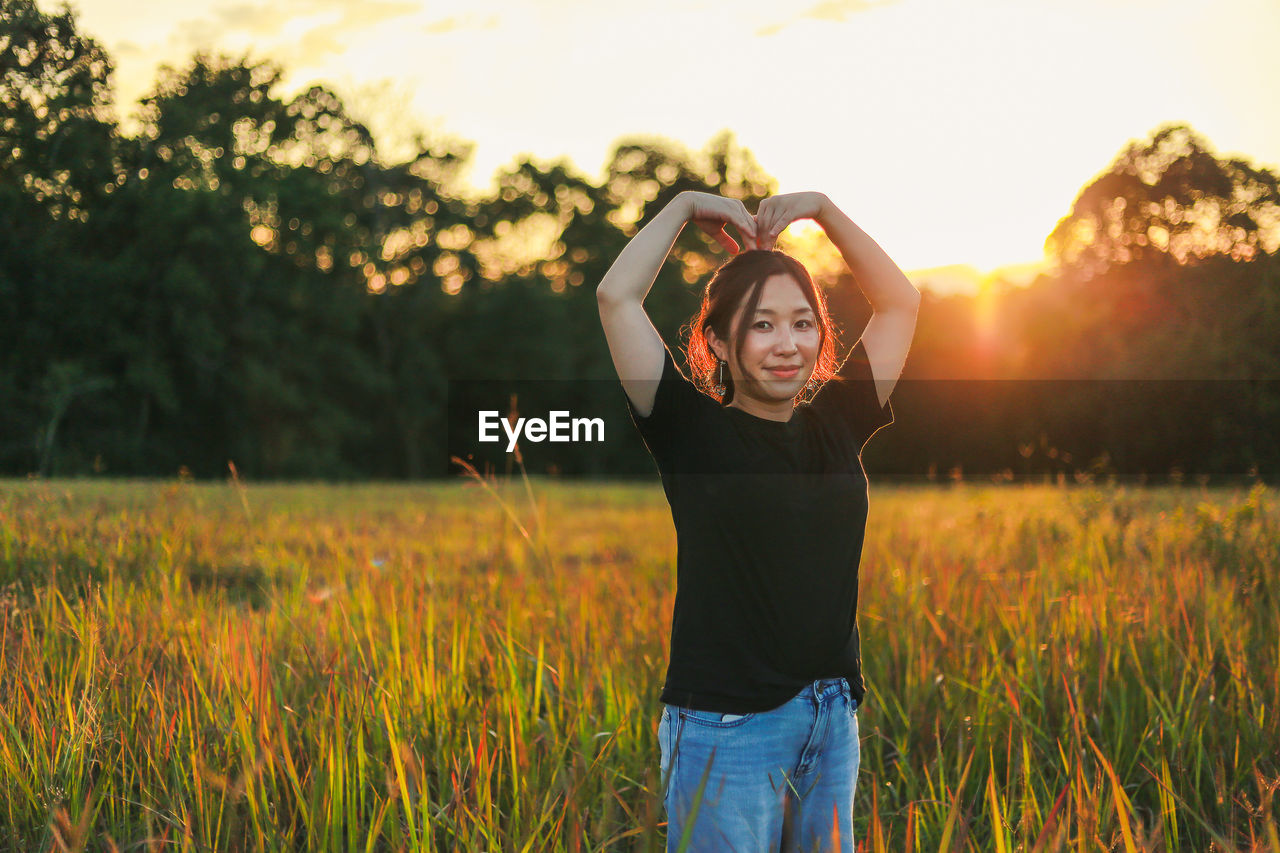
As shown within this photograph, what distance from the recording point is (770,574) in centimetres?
184

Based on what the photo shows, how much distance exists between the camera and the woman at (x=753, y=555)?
175 centimetres

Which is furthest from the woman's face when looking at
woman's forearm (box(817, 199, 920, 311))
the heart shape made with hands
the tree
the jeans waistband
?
the tree

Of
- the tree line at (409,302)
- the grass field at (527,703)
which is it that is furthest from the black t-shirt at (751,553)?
the tree line at (409,302)

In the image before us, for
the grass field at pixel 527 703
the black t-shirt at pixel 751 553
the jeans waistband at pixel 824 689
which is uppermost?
the black t-shirt at pixel 751 553

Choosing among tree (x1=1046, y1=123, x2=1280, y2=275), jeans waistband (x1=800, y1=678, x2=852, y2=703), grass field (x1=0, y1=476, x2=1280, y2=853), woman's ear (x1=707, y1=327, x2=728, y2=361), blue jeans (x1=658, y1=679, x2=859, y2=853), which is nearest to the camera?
blue jeans (x1=658, y1=679, x2=859, y2=853)

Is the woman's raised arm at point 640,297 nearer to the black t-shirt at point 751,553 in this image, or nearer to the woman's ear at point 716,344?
the black t-shirt at point 751,553

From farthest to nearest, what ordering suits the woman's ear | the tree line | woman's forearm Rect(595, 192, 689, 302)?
the tree line
the woman's ear
woman's forearm Rect(595, 192, 689, 302)

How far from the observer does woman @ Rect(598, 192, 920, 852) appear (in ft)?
5.75

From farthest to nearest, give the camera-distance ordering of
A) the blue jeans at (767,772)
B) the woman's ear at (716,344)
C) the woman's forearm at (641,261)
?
the woman's ear at (716,344)
the woman's forearm at (641,261)
the blue jeans at (767,772)

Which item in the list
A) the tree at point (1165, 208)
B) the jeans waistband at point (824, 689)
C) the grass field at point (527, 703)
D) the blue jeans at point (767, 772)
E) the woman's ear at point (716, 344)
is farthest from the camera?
the tree at point (1165, 208)

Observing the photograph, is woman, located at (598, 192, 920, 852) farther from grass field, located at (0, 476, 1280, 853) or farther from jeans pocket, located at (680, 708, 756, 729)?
grass field, located at (0, 476, 1280, 853)

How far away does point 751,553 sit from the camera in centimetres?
185

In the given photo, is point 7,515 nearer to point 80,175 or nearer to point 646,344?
point 646,344

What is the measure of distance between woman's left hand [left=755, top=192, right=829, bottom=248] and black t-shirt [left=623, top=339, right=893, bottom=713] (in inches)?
19.9
